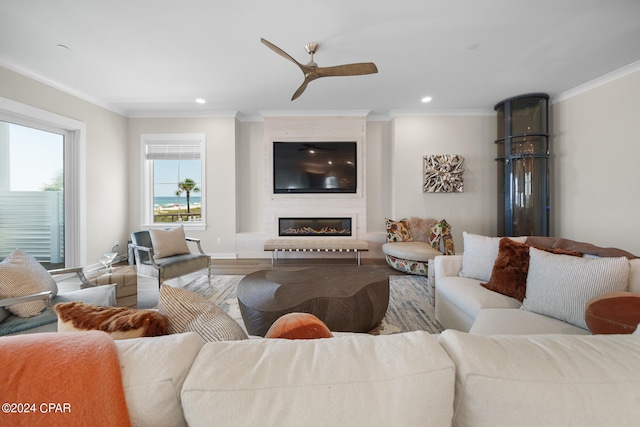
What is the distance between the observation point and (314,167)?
15.4ft

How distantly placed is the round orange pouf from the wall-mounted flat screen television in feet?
12.2

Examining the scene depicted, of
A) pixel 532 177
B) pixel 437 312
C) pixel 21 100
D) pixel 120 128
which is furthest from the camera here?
pixel 120 128

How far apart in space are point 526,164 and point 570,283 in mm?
3397

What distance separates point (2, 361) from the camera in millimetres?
452

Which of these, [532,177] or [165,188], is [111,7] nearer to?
[165,188]

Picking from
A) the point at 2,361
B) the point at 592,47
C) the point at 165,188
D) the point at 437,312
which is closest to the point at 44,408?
the point at 2,361

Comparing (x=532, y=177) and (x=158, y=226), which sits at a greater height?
(x=532, y=177)

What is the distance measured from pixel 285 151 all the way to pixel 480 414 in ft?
15.1

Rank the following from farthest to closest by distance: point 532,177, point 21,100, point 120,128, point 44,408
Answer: point 120,128 < point 532,177 < point 21,100 < point 44,408

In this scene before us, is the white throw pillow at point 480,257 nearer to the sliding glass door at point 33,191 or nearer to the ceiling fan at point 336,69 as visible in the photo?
the ceiling fan at point 336,69

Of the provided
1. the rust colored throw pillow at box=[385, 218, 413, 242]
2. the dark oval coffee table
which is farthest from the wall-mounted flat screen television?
the dark oval coffee table

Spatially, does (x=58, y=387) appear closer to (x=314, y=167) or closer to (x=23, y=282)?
(x=23, y=282)

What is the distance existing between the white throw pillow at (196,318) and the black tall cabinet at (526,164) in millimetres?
4658

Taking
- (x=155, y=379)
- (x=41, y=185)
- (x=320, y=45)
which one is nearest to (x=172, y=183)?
(x=41, y=185)
